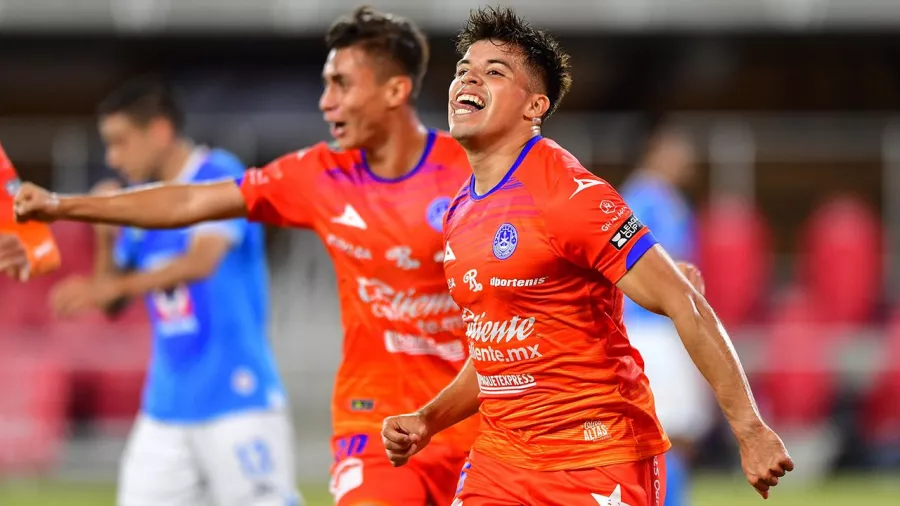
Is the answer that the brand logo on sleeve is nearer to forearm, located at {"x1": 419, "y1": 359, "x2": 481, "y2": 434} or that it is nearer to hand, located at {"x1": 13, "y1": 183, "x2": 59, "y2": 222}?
forearm, located at {"x1": 419, "y1": 359, "x2": 481, "y2": 434}

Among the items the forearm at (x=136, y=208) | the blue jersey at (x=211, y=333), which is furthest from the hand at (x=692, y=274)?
the blue jersey at (x=211, y=333)

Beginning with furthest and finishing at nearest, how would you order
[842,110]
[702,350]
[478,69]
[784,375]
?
[842,110]
[784,375]
[478,69]
[702,350]

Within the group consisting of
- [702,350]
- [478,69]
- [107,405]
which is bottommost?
[107,405]

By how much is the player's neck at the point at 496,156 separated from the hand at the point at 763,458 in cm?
119

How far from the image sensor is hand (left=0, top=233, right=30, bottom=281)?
18.1 ft

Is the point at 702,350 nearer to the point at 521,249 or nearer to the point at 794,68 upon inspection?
the point at 521,249

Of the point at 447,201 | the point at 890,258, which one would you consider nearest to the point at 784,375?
the point at 890,258

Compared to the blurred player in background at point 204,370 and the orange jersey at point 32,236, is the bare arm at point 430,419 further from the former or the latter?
the blurred player in background at point 204,370

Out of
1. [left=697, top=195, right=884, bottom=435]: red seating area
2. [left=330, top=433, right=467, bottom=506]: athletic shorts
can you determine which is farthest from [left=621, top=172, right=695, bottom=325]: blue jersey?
[left=697, top=195, right=884, bottom=435]: red seating area

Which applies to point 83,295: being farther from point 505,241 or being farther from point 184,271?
point 505,241

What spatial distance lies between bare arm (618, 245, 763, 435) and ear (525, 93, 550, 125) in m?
0.75

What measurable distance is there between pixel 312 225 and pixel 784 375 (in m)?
8.50

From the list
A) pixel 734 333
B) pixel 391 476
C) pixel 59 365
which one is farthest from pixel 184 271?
pixel 734 333

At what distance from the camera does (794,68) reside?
1839 centimetres
